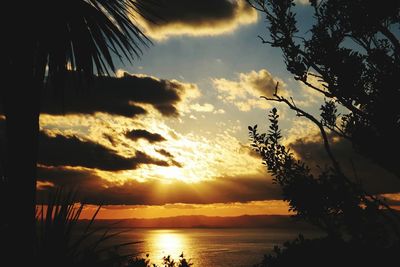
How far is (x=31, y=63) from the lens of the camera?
3.56 m

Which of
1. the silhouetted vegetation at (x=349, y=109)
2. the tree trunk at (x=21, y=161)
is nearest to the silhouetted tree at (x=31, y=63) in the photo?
the tree trunk at (x=21, y=161)

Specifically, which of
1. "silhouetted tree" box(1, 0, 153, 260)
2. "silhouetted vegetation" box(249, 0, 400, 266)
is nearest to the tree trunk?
"silhouetted tree" box(1, 0, 153, 260)

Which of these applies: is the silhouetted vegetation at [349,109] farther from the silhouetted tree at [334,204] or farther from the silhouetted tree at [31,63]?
the silhouetted tree at [31,63]

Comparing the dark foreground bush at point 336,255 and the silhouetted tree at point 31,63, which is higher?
the silhouetted tree at point 31,63

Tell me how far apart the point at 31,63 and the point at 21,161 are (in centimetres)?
99

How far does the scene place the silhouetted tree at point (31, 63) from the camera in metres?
3.00

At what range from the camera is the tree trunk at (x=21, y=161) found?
2848 millimetres

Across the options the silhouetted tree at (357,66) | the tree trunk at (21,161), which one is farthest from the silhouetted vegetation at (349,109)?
the tree trunk at (21,161)

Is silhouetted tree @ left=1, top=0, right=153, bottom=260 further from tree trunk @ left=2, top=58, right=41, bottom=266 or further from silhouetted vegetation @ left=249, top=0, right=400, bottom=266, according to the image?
silhouetted vegetation @ left=249, top=0, right=400, bottom=266

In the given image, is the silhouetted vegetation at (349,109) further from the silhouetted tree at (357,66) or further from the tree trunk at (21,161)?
the tree trunk at (21,161)

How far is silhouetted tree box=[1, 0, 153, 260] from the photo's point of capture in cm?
300

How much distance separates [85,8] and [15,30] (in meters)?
0.93

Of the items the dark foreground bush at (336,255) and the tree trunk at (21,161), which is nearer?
the tree trunk at (21,161)

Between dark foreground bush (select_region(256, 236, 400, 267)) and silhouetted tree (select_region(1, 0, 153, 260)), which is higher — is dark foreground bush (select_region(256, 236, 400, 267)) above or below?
below
